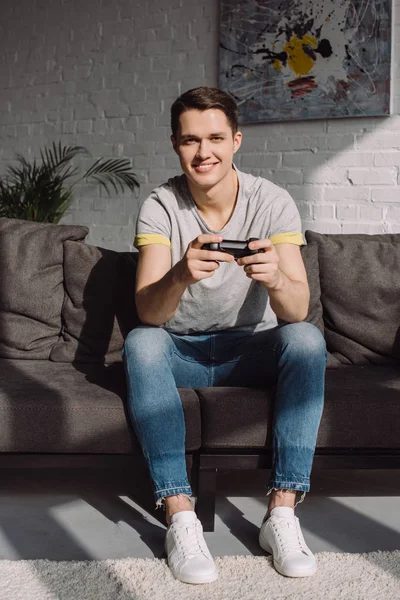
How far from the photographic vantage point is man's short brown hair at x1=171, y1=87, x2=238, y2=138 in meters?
2.05

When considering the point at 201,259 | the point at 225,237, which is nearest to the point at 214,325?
the point at 225,237

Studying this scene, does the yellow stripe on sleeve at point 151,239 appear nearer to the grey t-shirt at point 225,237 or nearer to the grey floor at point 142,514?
the grey t-shirt at point 225,237

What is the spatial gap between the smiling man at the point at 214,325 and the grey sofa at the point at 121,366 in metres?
0.12

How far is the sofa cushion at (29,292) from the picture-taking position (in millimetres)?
2576

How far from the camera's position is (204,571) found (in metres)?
1.66

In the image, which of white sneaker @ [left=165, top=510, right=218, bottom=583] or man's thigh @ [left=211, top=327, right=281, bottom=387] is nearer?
white sneaker @ [left=165, top=510, right=218, bottom=583]

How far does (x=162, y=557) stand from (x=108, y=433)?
356 mm

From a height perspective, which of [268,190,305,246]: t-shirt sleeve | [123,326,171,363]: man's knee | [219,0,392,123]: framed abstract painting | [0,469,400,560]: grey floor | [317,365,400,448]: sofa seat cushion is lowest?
[0,469,400,560]: grey floor

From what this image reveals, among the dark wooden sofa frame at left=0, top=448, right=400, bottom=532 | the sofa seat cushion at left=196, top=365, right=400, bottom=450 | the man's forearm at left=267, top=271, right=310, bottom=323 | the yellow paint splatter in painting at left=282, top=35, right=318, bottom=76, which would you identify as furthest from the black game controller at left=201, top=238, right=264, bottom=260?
the yellow paint splatter in painting at left=282, top=35, right=318, bottom=76

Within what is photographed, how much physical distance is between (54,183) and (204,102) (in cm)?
229

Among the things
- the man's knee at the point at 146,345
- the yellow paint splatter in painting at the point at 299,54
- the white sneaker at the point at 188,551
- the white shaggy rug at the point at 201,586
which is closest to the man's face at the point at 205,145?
the man's knee at the point at 146,345

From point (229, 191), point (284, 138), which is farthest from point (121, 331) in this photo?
point (284, 138)

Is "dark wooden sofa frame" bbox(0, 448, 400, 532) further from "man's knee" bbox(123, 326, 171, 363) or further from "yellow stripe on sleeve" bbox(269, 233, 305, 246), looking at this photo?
"yellow stripe on sleeve" bbox(269, 233, 305, 246)

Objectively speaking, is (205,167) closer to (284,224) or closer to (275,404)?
(284,224)
